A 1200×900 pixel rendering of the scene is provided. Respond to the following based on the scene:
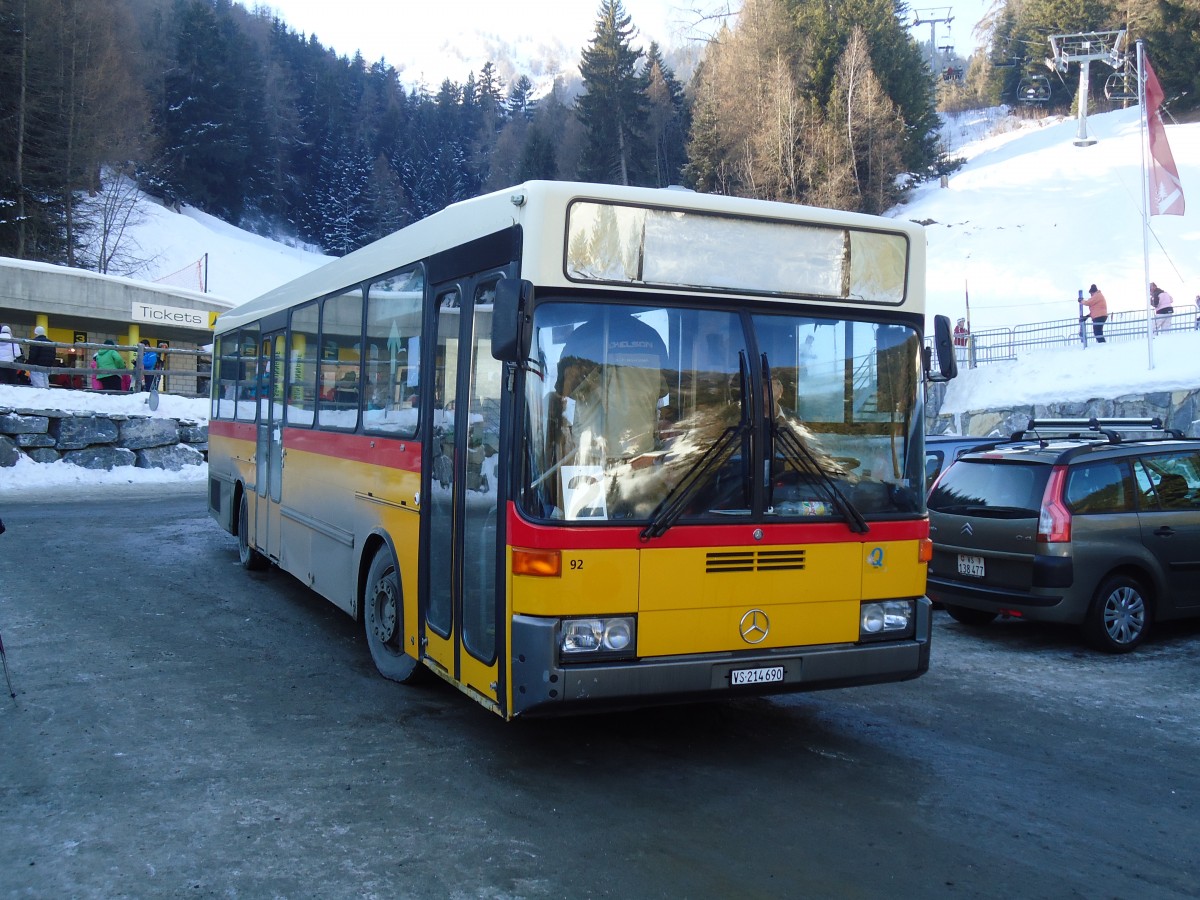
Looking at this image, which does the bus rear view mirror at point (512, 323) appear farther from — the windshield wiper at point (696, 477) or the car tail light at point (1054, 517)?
the car tail light at point (1054, 517)

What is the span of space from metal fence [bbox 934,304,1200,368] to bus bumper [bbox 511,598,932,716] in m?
22.0

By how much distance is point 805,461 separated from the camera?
5.49 metres

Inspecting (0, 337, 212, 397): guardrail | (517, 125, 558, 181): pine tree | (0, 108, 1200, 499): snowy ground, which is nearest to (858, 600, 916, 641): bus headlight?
(0, 108, 1200, 499): snowy ground

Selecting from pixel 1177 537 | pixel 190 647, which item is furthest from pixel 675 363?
pixel 1177 537

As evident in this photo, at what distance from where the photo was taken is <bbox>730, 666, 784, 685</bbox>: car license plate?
529cm

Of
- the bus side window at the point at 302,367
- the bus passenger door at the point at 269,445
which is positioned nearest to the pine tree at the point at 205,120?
the bus passenger door at the point at 269,445

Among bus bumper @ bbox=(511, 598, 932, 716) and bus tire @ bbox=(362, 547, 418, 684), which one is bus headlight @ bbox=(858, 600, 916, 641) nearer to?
bus bumper @ bbox=(511, 598, 932, 716)

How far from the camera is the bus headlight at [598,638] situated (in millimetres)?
5016

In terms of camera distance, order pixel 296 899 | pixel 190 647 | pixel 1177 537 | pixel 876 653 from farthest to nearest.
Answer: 1. pixel 1177 537
2. pixel 190 647
3. pixel 876 653
4. pixel 296 899

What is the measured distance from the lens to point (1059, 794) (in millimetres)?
5320

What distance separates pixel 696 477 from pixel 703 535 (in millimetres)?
291

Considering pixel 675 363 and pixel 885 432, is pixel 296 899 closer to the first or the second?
pixel 675 363

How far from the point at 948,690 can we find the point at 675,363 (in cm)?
375

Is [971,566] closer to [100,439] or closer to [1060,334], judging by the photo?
[100,439]
